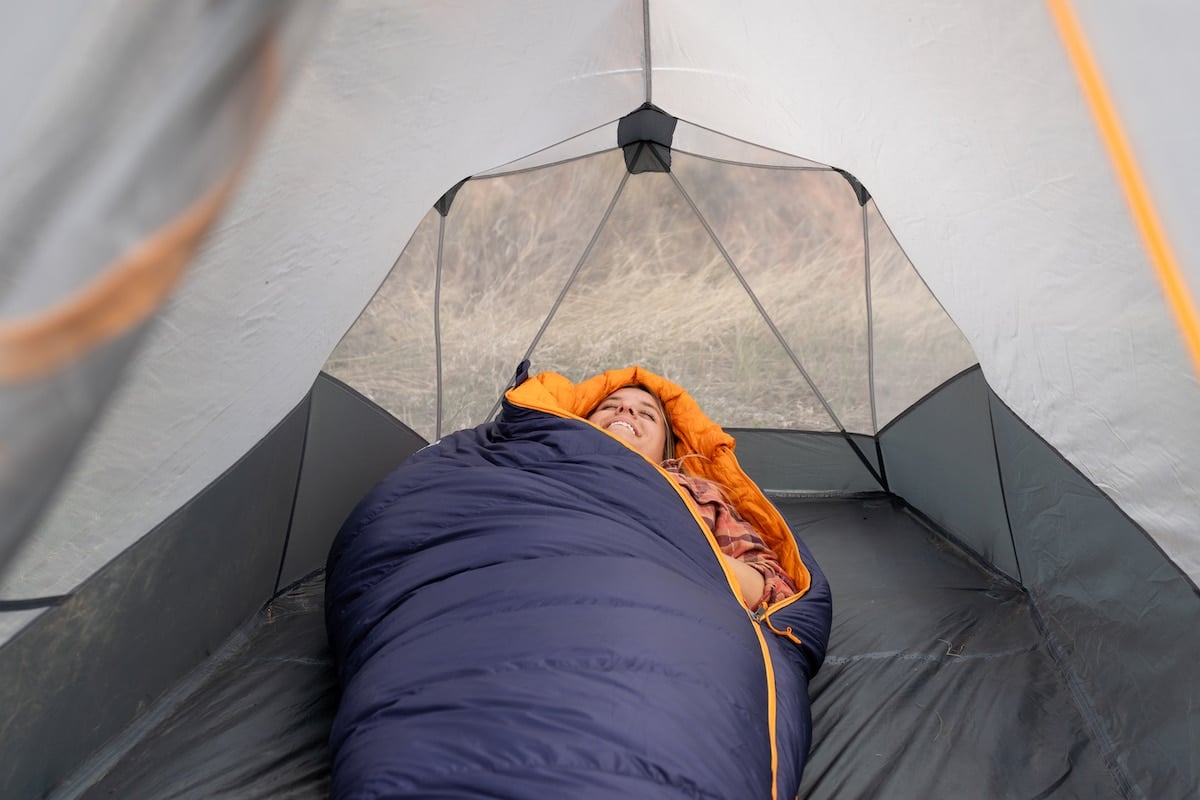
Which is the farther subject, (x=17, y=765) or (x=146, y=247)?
(x=17, y=765)

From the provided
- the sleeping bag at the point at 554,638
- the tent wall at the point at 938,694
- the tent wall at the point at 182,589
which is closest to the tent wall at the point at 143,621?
the tent wall at the point at 182,589

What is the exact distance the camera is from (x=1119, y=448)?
4.80 ft

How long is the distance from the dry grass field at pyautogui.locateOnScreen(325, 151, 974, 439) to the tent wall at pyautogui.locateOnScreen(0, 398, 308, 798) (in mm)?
532

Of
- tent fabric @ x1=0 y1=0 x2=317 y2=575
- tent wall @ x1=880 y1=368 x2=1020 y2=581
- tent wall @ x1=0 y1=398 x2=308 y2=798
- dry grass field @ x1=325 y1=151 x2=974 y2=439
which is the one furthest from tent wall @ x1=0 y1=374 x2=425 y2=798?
tent wall @ x1=880 y1=368 x2=1020 y2=581

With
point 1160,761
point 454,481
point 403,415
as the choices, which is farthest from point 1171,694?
point 403,415

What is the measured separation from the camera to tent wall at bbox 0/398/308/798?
1.32 m

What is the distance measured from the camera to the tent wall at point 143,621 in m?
1.32

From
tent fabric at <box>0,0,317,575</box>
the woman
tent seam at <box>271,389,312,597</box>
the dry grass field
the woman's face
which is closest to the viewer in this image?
tent fabric at <box>0,0,317,575</box>

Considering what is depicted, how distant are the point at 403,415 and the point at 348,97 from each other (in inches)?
41.3

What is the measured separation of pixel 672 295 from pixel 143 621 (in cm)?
163

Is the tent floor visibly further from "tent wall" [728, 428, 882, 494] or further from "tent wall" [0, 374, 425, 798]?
"tent wall" [728, 428, 882, 494]

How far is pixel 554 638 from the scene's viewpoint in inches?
49.1

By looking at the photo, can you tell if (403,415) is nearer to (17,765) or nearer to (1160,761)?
(17,765)

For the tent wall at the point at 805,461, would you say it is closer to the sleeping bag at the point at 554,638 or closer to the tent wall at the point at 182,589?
the sleeping bag at the point at 554,638
